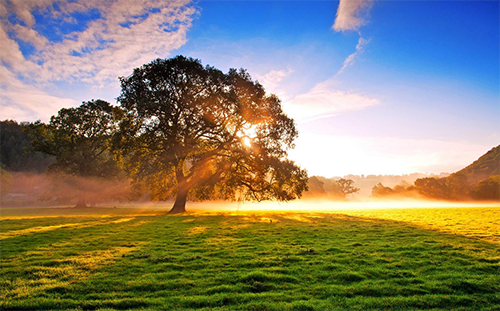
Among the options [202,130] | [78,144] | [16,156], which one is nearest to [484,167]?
[202,130]

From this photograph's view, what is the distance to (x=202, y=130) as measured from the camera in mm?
31984

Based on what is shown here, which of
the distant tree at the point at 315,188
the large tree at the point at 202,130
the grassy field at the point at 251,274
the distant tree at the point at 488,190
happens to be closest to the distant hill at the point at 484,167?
the distant tree at the point at 488,190

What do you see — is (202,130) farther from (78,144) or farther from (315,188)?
(315,188)

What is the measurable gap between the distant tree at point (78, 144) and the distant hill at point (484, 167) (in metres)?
125

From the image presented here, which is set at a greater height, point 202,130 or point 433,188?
point 202,130

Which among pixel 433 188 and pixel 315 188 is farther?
pixel 315 188

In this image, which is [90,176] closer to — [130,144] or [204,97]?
[130,144]

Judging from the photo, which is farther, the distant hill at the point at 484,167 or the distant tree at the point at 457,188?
the distant hill at the point at 484,167

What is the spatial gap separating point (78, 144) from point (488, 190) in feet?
350

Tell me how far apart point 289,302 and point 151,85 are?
99.7 feet

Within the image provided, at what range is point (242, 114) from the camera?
30.5m

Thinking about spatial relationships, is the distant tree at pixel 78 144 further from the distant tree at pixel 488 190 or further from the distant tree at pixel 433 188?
the distant tree at pixel 488 190

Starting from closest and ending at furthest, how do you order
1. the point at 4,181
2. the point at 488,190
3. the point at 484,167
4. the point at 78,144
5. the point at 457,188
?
Result: the point at 78,144 < the point at 4,181 < the point at 488,190 < the point at 457,188 < the point at 484,167

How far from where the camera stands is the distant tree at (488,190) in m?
70.2
